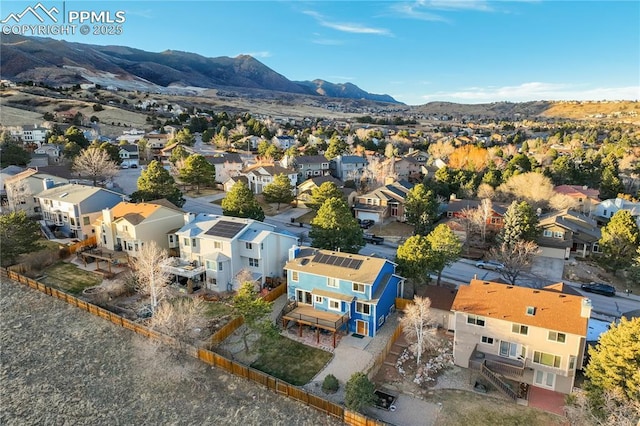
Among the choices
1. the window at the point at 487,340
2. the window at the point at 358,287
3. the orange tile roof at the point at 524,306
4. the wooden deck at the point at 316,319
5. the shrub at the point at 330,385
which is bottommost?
the shrub at the point at 330,385

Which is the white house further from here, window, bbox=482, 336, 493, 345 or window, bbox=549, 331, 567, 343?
window, bbox=549, 331, 567, 343

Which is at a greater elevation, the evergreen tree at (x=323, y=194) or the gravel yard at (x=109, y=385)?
the evergreen tree at (x=323, y=194)

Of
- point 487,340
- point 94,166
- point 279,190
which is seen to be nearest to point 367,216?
point 279,190

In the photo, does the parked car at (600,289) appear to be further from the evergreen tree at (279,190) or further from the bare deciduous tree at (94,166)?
the bare deciduous tree at (94,166)

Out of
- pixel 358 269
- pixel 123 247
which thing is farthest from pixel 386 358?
pixel 123 247

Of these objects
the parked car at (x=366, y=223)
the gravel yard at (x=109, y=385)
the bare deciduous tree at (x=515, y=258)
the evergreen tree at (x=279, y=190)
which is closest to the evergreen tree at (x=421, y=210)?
the parked car at (x=366, y=223)

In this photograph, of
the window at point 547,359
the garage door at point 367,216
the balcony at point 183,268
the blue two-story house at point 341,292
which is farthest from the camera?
the garage door at point 367,216

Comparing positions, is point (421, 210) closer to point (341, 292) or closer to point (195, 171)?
point (341, 292)

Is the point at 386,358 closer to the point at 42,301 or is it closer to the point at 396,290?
the point at 396,290
